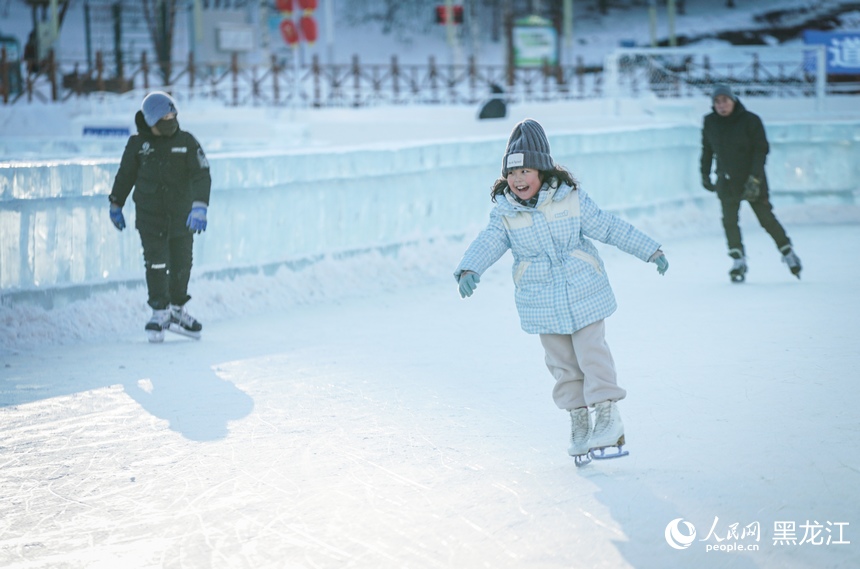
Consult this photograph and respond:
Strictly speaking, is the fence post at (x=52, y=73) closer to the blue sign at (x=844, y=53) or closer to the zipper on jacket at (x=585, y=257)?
the blue sign at (x=844, y=53)

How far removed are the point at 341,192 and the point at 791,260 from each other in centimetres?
333

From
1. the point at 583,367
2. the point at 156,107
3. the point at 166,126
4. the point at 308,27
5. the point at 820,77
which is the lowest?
the point at 583,367

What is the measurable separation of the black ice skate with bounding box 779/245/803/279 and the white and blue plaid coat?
4599mm

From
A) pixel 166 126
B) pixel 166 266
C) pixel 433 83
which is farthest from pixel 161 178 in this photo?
pixel 433 83

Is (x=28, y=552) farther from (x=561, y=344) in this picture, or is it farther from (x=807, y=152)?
(x=807, y=152)

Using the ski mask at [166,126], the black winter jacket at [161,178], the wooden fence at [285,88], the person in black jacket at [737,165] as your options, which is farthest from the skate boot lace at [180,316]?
the wooden fence at [285,88]

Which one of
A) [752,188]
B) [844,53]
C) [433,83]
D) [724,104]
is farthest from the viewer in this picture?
[433,83]

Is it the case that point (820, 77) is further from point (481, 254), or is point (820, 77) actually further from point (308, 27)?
point (481, 254)

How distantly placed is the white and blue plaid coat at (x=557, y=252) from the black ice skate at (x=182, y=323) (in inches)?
127

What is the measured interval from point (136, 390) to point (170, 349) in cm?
107

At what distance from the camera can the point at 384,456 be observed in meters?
4.19

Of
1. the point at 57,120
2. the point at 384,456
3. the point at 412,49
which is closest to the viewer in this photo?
the point at 384,456

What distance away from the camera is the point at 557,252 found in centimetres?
389

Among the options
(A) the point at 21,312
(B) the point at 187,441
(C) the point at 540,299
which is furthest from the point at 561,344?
(A) the point at 21,312
